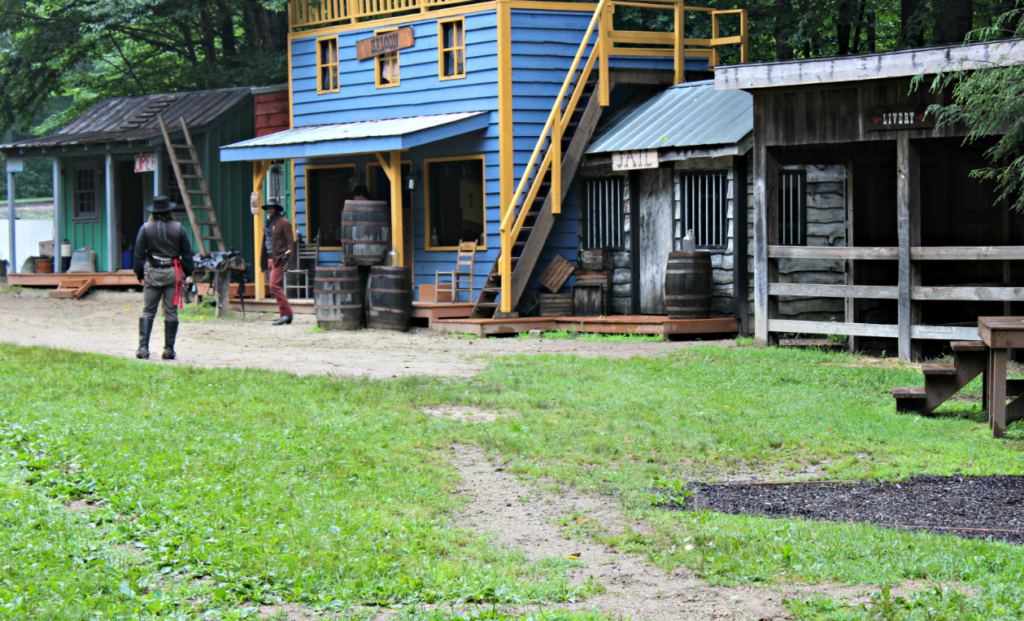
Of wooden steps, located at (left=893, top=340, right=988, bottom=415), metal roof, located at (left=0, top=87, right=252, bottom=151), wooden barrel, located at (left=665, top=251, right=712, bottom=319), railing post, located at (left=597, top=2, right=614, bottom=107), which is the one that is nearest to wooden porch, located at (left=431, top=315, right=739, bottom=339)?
wooden barrel, located at (left=665, top=251, right=712, bottom=319)

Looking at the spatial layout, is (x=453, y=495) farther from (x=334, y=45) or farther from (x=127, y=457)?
(x=334, y=45)

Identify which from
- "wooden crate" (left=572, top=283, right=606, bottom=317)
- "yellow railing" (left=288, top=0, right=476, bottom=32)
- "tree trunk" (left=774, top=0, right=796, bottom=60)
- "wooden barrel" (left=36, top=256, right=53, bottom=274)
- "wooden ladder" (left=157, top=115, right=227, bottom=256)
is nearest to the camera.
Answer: "wooden crate" (left=572, top=283, right=606, bottom=317)

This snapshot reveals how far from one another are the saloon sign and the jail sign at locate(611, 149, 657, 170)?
14.6 feet

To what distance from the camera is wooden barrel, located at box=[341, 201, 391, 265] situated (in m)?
17.5

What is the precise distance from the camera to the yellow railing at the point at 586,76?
17328 millimetres

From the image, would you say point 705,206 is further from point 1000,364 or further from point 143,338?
point 1000,364

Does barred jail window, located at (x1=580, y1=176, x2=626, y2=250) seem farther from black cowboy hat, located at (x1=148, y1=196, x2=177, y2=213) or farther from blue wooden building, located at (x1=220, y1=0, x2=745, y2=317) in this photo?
black cowboy hat, located at (x1=148, y1=196, x2=177, y2=213)

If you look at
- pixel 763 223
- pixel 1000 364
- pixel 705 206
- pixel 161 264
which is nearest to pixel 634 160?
pixel 705 206

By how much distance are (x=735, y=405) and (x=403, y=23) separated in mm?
11474

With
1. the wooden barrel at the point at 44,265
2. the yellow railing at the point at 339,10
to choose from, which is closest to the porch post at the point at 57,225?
the wooden barrel at the point at 44,265

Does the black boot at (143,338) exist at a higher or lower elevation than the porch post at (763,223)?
lower

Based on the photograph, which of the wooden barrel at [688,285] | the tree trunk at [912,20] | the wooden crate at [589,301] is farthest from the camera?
the tree trunk at [912,20]

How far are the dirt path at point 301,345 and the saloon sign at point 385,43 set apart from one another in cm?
468

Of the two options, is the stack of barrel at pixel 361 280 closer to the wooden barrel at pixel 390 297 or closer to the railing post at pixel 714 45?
the wooden barrel at pixel 390 297
